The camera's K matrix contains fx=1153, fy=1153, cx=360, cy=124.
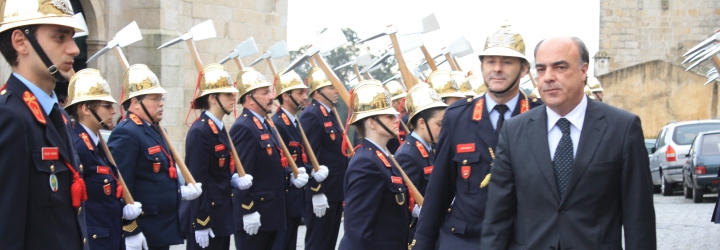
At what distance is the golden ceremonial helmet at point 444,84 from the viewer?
859cm

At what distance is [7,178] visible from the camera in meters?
4.10

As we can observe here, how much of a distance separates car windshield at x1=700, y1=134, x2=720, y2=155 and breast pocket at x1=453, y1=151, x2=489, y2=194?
551 inches

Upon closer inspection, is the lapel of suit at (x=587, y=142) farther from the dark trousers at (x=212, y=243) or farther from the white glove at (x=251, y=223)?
the white glove at (x=251, y=223)

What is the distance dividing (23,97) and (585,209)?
2.19m

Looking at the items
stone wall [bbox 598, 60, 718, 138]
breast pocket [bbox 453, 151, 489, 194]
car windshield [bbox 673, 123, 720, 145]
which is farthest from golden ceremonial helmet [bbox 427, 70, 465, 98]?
stone wall [bbox 598, 60, 718, 138]

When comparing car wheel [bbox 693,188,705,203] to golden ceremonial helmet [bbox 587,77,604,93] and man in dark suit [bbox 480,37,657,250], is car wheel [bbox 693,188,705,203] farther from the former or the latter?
man in dark suit [bbox 480,37,657,250]

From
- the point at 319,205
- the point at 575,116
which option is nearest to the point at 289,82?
the point at 319,205

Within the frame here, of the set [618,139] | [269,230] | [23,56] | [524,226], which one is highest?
[23,56]

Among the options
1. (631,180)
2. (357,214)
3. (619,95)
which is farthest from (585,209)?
(619,95)

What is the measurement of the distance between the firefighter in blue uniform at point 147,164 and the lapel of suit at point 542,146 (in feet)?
11.4

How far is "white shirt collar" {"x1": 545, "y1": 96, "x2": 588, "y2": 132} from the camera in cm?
471

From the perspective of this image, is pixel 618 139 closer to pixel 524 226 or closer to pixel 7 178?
pixel 524 226

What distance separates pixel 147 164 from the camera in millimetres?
7723

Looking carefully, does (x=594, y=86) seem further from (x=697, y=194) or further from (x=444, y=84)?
(x=697, y=194)
